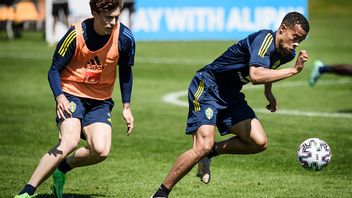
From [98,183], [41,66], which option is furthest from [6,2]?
[98,183]

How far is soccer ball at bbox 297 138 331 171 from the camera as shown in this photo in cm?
845

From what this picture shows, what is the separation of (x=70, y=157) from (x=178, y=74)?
530 inches

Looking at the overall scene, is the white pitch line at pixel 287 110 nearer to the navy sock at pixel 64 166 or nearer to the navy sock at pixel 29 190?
the navy sock at pixel 64 166

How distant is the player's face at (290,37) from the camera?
7902mm

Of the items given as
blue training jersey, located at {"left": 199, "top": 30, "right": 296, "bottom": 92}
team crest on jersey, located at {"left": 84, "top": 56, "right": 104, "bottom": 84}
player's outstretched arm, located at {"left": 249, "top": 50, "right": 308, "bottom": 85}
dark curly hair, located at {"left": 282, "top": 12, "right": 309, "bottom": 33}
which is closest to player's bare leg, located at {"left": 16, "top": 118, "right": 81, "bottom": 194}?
team crest on jersey, located at {"left": 84, "top": 56, "right": 104, "bottom": 84}

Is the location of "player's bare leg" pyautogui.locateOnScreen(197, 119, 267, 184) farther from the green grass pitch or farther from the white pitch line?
the white pitch line

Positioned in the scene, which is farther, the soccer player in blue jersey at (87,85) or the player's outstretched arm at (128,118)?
the player's outstretched arm at (128,118)

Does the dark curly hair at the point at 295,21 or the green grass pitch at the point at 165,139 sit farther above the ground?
the dark curly hair at the point at 295,21

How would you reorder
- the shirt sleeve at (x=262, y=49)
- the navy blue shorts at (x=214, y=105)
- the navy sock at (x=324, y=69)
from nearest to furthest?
the shirt sleeve at (x=262, y=49)
the navy blue shorts at (x=214, y=105)
the navy sock at (x=324, y=69)

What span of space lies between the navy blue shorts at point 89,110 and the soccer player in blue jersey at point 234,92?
84cm

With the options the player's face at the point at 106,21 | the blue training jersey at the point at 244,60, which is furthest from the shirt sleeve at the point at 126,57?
the blue training jersey at the point at 244,60

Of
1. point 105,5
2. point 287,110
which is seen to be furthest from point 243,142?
point 287,110

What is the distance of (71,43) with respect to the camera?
7.79m

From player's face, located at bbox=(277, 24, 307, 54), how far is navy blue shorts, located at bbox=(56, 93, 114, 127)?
181 cm
